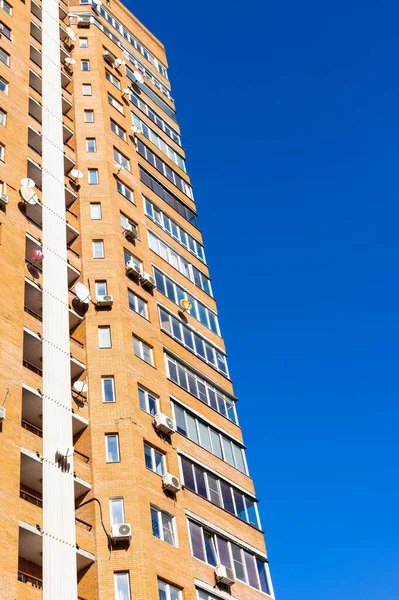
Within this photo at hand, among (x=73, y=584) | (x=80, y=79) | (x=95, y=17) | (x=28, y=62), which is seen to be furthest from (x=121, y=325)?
(x=95, y=17)

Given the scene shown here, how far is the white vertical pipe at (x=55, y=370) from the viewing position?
23.7 meters

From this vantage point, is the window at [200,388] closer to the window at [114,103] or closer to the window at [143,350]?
the window at [143,350]

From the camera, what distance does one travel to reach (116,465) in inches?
1088

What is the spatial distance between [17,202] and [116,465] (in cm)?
1093

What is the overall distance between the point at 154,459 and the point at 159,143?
23.8 m

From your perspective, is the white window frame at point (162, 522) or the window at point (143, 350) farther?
the window at point (143, 350)

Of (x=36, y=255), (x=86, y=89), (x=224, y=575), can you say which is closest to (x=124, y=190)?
(x=86, y=89)

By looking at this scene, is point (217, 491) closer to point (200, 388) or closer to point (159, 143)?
point (200, 388)

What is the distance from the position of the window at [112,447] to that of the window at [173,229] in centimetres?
1496

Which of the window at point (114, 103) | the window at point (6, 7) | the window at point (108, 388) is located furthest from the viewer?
the window at point (114, 103)

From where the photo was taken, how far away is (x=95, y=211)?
37.4 meters

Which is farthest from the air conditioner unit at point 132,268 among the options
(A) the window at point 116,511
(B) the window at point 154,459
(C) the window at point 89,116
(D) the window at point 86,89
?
(D) the window at point 86,89

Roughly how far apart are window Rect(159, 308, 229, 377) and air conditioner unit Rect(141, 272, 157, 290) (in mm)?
1186

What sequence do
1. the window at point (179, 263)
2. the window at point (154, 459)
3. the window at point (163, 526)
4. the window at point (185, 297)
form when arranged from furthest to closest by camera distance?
the window at point (179, 263), the window at point (185, 297), the window at point (154, 459), the window at point (163, 526)
